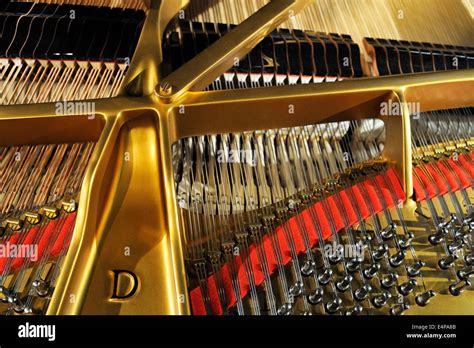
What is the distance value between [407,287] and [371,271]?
0.40 feet

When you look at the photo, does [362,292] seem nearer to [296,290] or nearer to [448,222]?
[296,290]

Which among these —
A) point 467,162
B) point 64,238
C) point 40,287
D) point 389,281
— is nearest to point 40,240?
point 64,238

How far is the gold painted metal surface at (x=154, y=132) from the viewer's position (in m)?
1.59

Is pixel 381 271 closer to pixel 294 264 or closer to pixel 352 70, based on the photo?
pixel 294 264

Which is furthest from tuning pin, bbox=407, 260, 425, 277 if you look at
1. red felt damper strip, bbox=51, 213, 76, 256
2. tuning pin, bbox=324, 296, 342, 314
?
red felt damper strip, bbox=51, 213, 76, 256

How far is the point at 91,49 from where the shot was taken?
92.8 inches

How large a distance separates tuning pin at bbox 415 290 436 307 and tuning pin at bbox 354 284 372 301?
0.53 ft

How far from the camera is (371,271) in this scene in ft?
5.99

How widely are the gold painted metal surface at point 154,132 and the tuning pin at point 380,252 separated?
23cm

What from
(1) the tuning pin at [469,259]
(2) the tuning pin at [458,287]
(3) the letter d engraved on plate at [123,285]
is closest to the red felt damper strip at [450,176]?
(1) the tuning pin at [469,259]

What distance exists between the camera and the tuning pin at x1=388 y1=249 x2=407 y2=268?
185 cm

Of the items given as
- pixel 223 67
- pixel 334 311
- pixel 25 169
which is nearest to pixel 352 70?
pixel 223 67

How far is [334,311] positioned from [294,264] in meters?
0.20
